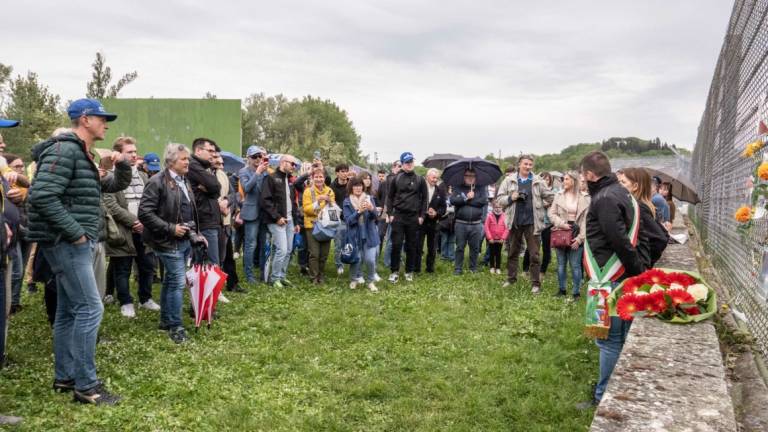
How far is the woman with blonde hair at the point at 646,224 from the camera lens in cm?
450

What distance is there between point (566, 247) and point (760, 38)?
4029 mm

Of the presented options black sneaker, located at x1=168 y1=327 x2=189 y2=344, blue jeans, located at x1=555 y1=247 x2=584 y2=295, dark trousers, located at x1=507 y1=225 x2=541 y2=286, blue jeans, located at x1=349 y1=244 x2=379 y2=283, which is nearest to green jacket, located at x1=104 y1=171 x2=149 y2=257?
black sneaker, located at x1=168 y1=327 x2=189 y2=344

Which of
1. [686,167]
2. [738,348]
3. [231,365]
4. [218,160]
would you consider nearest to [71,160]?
[231,365]

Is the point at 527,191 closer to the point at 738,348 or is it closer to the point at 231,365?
the point at 738,348

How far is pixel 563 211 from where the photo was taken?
8289 mm

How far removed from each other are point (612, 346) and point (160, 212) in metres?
4.33

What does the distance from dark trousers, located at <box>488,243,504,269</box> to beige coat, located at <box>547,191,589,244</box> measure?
2.27 meters

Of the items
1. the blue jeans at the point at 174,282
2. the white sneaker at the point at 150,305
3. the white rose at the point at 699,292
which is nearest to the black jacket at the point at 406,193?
the white sneaker at the point at 150,305

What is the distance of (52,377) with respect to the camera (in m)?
4.77

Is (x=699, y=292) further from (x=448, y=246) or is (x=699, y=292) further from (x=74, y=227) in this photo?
(x=448, y=246)

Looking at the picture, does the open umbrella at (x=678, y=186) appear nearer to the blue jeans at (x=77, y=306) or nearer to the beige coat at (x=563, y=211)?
the beige coat at (x=563, y=211)

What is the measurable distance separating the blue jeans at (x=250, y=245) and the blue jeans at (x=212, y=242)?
1.60 meters

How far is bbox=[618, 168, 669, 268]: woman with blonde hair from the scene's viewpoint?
177 inches

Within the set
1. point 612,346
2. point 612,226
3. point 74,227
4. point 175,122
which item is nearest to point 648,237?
point 612,226
